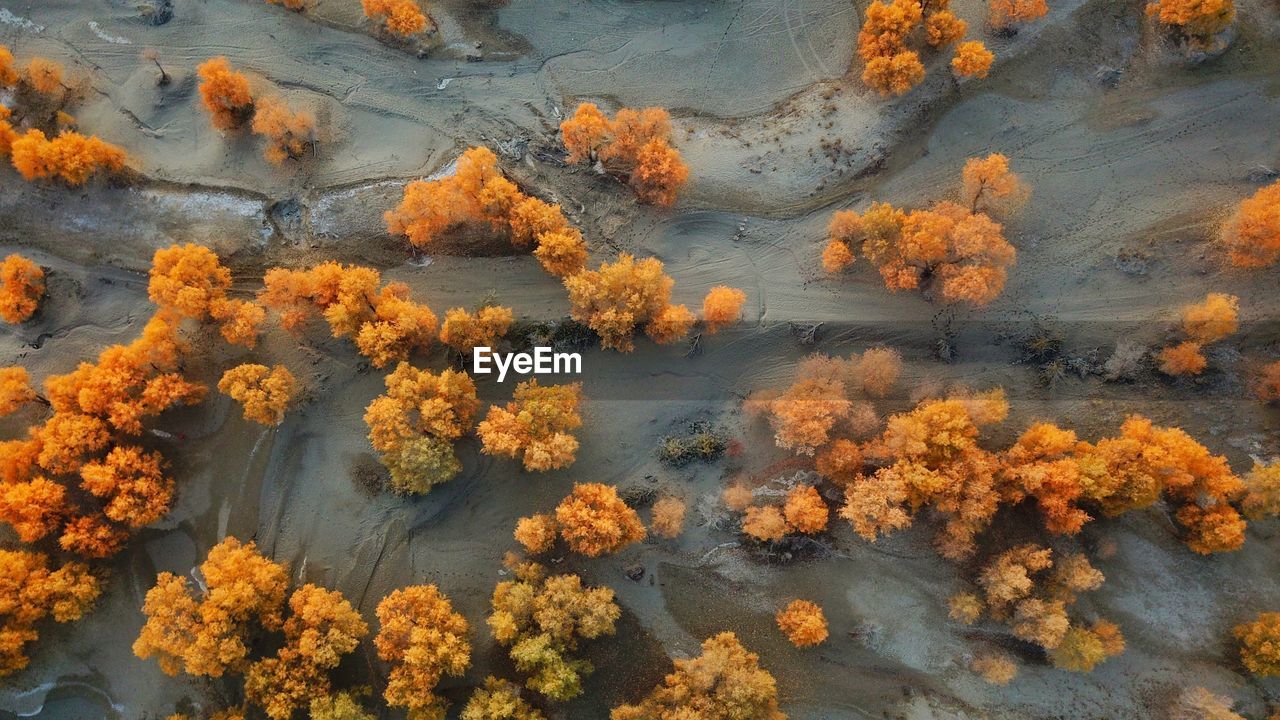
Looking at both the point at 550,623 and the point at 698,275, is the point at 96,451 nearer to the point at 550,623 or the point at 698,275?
the point at 550,623

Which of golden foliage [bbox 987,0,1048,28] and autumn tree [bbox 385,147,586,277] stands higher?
golden foliage [bbox 987,0,1048,28]

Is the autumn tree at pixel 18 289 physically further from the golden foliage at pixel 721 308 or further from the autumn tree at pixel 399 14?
the golden foliage at pixel 721 308

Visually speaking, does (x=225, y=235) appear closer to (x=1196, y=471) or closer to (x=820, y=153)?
(x=820, y=153)

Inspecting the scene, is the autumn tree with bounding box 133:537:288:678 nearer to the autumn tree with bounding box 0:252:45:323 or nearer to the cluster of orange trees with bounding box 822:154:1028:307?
the autumn tree with bounding box 0:252:45:323

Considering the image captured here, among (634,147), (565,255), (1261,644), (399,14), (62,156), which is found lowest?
(1261,644)

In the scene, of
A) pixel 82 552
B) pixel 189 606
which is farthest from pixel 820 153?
pixel 82 552

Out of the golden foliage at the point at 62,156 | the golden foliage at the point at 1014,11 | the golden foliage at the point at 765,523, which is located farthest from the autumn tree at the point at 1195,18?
the golden foliage at the point at 62,156

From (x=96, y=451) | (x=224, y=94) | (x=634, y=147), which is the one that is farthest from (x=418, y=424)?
(x=224, y=94)

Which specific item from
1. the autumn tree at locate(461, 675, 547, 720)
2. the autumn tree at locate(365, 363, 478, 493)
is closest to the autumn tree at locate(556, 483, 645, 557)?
the autumn tree at locate(365, 363, 478, 493)
